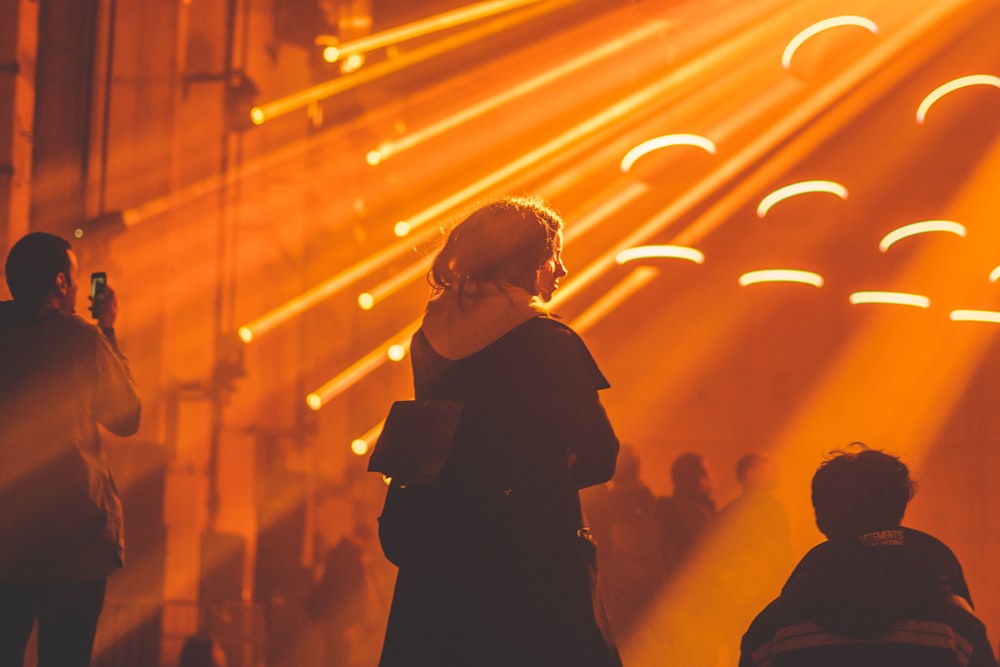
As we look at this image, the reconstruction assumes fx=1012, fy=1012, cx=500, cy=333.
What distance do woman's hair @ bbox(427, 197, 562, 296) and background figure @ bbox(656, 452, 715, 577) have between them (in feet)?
12.7

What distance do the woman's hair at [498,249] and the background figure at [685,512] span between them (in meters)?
3.88

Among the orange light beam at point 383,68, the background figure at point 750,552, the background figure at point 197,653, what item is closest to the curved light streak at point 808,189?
the background figure at point 750,552

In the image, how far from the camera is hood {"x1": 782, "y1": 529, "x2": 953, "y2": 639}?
6.77 ft

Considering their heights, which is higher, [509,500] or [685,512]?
[509,500]

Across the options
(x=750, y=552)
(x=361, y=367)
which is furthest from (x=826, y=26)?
(x=361, y=367)

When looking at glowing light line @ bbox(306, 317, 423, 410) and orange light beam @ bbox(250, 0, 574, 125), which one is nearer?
orange light beam @ bbox(250, 0, 574, 125)

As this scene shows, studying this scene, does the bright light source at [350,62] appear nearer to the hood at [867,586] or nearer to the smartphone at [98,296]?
the smartphone at [98,296]

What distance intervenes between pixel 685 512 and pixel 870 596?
407cm

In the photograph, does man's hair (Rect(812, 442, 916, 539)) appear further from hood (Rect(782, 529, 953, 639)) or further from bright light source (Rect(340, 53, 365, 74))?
bright light source (Rect(340, 53, 365, 74))

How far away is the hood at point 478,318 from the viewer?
2246 millimetres

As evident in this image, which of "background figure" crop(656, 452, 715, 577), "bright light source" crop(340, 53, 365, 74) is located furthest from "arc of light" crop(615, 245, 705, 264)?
"bright light source" crop(340, 53, 365, 74)

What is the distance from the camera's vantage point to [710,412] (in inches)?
520

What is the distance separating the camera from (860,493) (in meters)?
2.26

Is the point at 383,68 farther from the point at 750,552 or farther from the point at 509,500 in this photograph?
the point at 509,500
